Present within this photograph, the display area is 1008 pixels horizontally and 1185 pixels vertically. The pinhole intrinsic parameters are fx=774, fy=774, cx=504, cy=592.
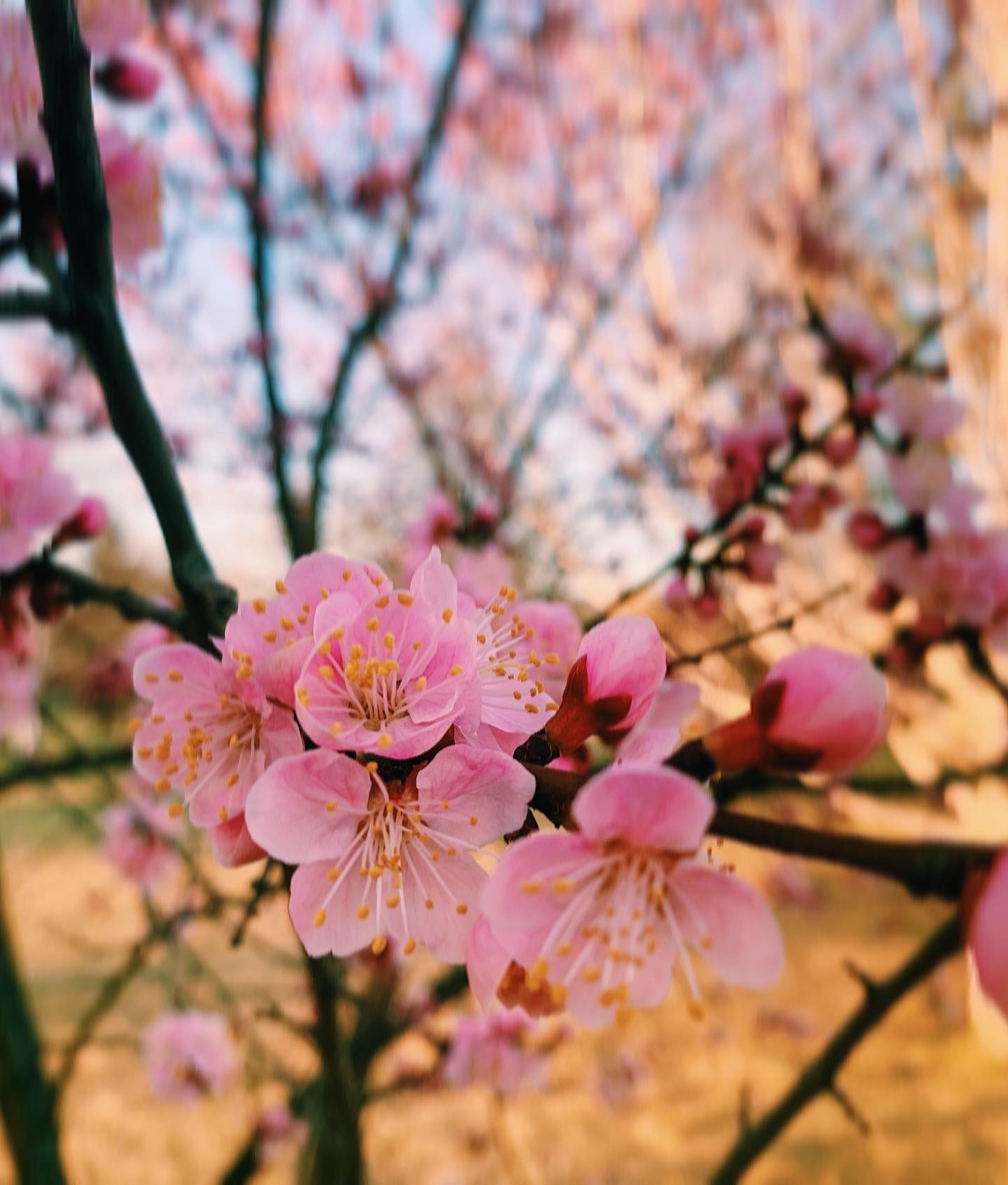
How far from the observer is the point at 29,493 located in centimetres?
115

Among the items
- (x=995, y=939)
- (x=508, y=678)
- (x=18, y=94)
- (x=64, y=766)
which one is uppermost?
(x=18, y=94)

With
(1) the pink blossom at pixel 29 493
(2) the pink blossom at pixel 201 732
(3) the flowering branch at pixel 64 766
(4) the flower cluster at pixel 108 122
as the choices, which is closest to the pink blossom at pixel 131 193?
(4) the flower cluster at pixel 108 122

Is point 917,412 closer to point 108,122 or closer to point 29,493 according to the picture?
point 108,122

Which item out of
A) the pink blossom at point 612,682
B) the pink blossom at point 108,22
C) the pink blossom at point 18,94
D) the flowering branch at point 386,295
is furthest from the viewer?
the flowering branch at point 386,295

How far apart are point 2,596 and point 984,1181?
4.18 m

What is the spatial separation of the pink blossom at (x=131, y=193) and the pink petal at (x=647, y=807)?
1020mm

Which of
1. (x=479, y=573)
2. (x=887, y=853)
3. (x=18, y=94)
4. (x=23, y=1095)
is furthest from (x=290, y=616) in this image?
(x=23, y=1095)

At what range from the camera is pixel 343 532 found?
13.5ft

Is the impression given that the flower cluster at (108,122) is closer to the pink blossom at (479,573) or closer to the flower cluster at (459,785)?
the flower cluster at (459,785)

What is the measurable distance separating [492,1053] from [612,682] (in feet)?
8.37

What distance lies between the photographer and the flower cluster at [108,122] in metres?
0.84

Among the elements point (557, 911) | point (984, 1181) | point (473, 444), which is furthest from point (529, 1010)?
point (984, 1181)

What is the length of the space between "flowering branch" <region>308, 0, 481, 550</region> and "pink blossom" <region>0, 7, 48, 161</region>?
3.37 ft

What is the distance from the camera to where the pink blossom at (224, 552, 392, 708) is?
1.85 ft
